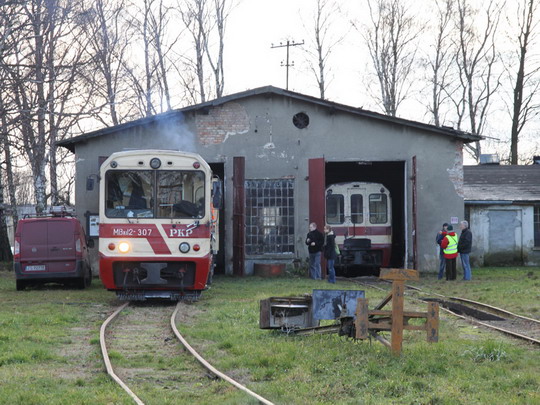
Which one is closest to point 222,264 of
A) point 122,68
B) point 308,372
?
point 122,68

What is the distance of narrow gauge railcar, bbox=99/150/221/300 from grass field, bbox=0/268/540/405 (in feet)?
5.61

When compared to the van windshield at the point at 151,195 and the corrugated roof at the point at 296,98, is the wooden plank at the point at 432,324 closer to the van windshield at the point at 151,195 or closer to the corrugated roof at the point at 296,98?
the van windshield at the point at 151,195

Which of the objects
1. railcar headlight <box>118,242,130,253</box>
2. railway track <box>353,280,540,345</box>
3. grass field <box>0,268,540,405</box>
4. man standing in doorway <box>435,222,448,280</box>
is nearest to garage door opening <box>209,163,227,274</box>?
man standing in doorway <box>435,222,448,280</box>

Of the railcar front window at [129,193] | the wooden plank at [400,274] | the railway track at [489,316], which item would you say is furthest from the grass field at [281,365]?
the railcar front window at [129,193]

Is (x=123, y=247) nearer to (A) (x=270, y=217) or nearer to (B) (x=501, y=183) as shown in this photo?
(A) (x=270, y=217)

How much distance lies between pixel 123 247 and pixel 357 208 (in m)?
12.0

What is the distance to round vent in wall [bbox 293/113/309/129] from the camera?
80.8 feet

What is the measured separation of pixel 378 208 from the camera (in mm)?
26172

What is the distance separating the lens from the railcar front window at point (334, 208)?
26.3 m

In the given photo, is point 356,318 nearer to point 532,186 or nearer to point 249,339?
point 249,339

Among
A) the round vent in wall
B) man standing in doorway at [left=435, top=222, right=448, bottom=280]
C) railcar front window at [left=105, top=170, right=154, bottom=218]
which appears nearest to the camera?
railcar front window at [left=105, top=170, right=154, bottom=218]

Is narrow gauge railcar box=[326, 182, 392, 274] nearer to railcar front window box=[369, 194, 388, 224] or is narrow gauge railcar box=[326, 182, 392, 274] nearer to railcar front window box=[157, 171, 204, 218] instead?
railcar front window box=[369, 194, 388, 224]

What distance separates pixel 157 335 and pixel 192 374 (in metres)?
3.14

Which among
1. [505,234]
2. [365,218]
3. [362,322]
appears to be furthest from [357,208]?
[362,322]
